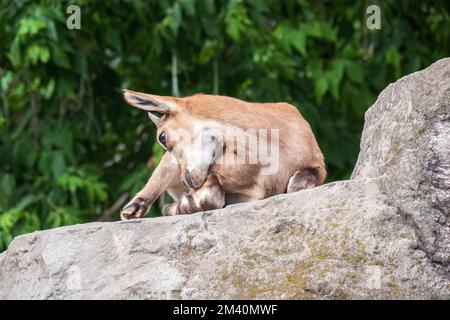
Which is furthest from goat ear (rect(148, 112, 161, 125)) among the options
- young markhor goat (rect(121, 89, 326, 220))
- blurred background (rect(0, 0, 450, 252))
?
blurred background (rect(0, 0, 450, 252))

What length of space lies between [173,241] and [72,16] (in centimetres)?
596

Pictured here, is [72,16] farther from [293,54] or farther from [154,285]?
[154,285]

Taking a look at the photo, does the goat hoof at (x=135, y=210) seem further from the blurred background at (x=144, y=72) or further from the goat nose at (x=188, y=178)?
the blurred background at (x=144, y=72)

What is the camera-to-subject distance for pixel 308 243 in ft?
20.6

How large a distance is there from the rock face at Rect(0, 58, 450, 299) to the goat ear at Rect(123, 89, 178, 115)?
1.14 m

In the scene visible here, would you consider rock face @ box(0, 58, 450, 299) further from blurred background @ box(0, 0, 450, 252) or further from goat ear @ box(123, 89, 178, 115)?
blurred background @ box(0, 0, 450, 252)

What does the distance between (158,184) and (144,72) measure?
558 cm

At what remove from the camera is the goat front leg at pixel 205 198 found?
23.6 ft

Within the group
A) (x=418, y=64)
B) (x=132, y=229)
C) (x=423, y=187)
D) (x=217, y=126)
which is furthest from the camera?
(x=418, y=64)

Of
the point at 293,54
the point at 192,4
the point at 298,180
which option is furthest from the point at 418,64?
the point at 298,180

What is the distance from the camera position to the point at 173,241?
21.1ft

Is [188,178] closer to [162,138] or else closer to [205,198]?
[205,198]

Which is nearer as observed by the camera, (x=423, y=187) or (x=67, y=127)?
(x=423, y=187)

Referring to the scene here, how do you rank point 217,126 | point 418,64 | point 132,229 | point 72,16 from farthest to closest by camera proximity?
1. point 418,64
2. point 72,16
3. point 217,126
4. point 132,229
